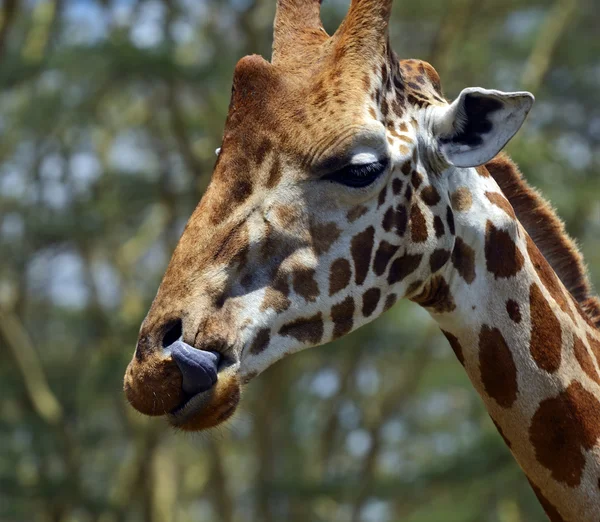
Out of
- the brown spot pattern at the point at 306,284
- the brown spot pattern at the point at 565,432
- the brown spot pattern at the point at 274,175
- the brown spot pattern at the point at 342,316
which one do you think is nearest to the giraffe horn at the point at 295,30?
the brown spot pattern at the point at 274,175

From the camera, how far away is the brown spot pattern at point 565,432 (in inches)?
175

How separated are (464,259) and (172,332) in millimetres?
1313

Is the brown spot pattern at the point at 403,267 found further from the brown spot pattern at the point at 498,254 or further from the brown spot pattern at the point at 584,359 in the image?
the brown spot pattern at the point at 584,359

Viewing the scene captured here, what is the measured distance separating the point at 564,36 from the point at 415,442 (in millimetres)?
12543

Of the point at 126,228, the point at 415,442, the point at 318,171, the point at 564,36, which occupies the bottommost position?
the point at 415,442

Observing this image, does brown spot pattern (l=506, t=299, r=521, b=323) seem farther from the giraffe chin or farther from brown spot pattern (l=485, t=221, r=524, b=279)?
the giraffe chin

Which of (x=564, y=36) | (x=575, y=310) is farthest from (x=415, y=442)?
(x=575, y=310)

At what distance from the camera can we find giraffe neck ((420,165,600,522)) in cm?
448

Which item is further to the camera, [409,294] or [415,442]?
[415,442]

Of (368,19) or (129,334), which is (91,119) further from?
(368,19)

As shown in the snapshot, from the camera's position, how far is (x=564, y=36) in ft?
65.4

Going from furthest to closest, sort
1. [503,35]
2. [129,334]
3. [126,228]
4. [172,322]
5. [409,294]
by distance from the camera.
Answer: [126,228]
[503,35]
[129,334]
[409,294]
[172,322]

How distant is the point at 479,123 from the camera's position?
447 cm

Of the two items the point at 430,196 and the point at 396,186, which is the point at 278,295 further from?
the point at 430,196
